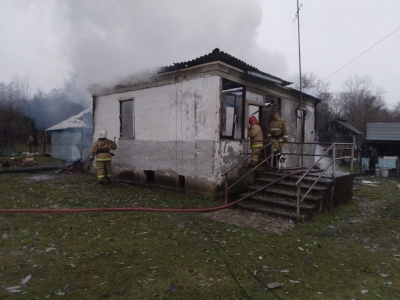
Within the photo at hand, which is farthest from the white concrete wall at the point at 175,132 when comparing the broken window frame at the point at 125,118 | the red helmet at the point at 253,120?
the red helmet at the point at 253,120

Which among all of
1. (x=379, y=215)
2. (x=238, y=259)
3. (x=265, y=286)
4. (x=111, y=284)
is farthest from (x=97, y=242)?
A: (x=379, y=215)

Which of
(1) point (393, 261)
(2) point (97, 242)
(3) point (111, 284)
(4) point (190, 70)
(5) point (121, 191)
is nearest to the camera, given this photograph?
(3) point (111, 284)

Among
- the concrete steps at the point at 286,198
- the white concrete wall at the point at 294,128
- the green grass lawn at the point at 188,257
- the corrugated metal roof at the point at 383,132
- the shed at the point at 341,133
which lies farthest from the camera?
the shed at the point at 341,133

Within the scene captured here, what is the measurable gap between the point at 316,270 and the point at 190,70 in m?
6.68

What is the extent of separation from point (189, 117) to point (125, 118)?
338cm

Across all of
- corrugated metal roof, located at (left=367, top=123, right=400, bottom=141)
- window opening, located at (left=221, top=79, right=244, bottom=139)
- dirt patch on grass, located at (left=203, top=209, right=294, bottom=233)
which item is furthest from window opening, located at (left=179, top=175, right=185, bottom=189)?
corrugated metal roof, located at (left=367, top=123, right=400, bottom=141)

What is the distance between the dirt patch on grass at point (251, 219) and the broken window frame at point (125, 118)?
205 inches

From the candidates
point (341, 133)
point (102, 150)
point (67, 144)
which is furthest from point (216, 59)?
point (341, 133)

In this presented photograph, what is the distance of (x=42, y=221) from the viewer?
5836 mm

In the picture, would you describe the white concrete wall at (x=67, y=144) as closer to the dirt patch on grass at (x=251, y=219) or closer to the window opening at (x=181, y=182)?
the window opening at (x=181, y=182)

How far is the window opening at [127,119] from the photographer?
10.5 m

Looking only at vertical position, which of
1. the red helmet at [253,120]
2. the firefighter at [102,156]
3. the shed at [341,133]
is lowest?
the firefighter at [102,156]

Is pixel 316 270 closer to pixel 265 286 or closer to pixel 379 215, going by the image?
pixel 265 286

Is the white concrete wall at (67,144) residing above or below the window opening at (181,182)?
above
